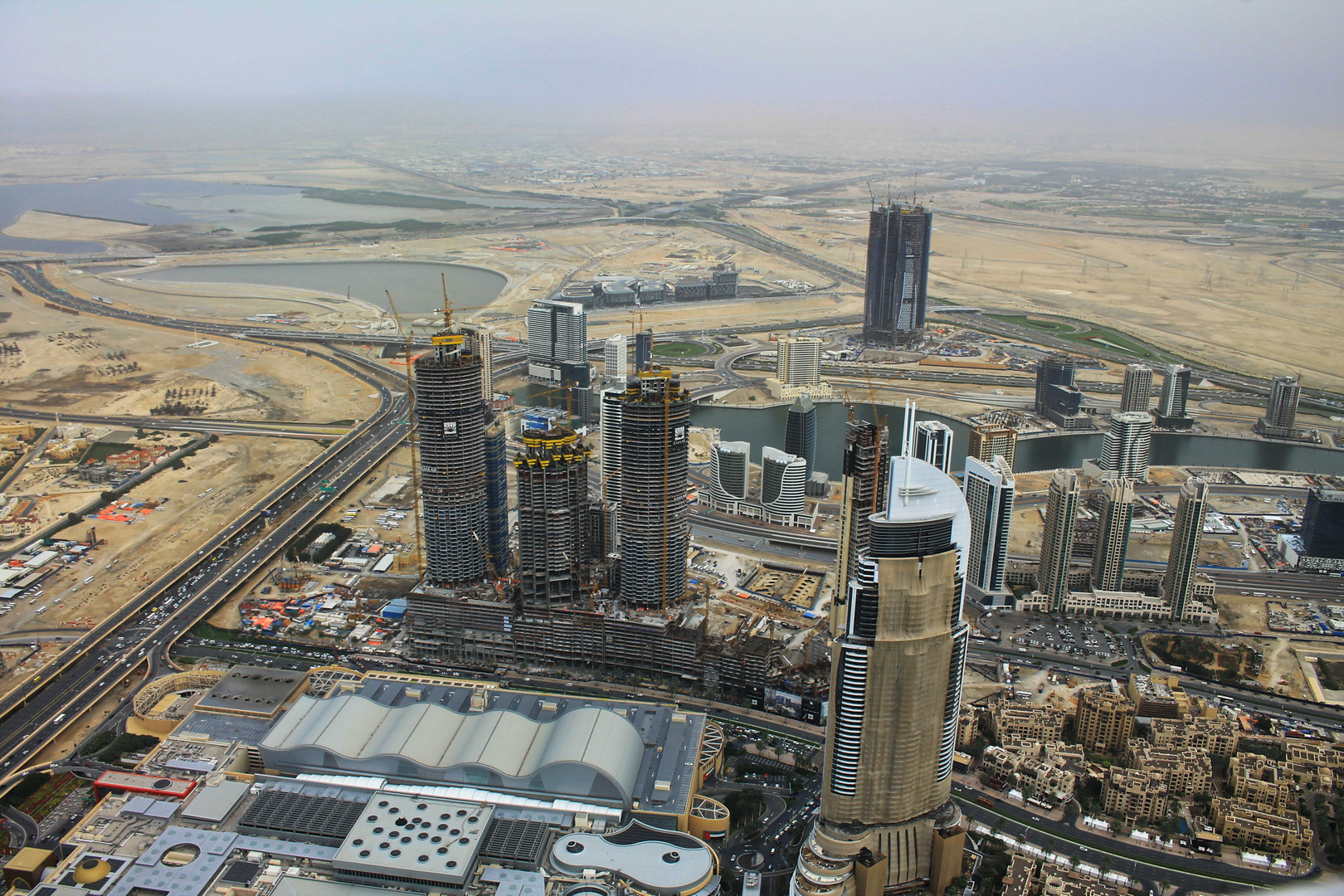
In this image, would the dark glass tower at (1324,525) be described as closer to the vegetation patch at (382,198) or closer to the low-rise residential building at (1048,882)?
the low-rise residential building at (1048,882)

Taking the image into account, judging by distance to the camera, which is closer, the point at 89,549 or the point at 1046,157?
the point at 89,549

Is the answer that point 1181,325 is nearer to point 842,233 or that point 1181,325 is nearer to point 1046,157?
point 842,233

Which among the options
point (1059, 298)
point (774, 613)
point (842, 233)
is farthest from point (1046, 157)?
point (774, 613)

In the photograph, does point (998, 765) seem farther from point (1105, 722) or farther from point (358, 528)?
point (358, 528)

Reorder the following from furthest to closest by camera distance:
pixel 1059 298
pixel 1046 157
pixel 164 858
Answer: pixel 1046 157, pixel 1059 298, pixel 164 858

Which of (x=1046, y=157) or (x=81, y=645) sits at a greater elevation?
(x=1046, y=157)

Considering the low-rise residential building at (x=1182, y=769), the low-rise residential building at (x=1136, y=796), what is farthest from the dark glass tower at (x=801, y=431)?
the low-rise residential building at (x=1136, y=796)

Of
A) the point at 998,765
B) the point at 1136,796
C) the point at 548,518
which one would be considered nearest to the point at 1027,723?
the point at 998,765

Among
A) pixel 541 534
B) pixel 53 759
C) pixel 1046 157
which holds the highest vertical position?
pixel 1046 157
